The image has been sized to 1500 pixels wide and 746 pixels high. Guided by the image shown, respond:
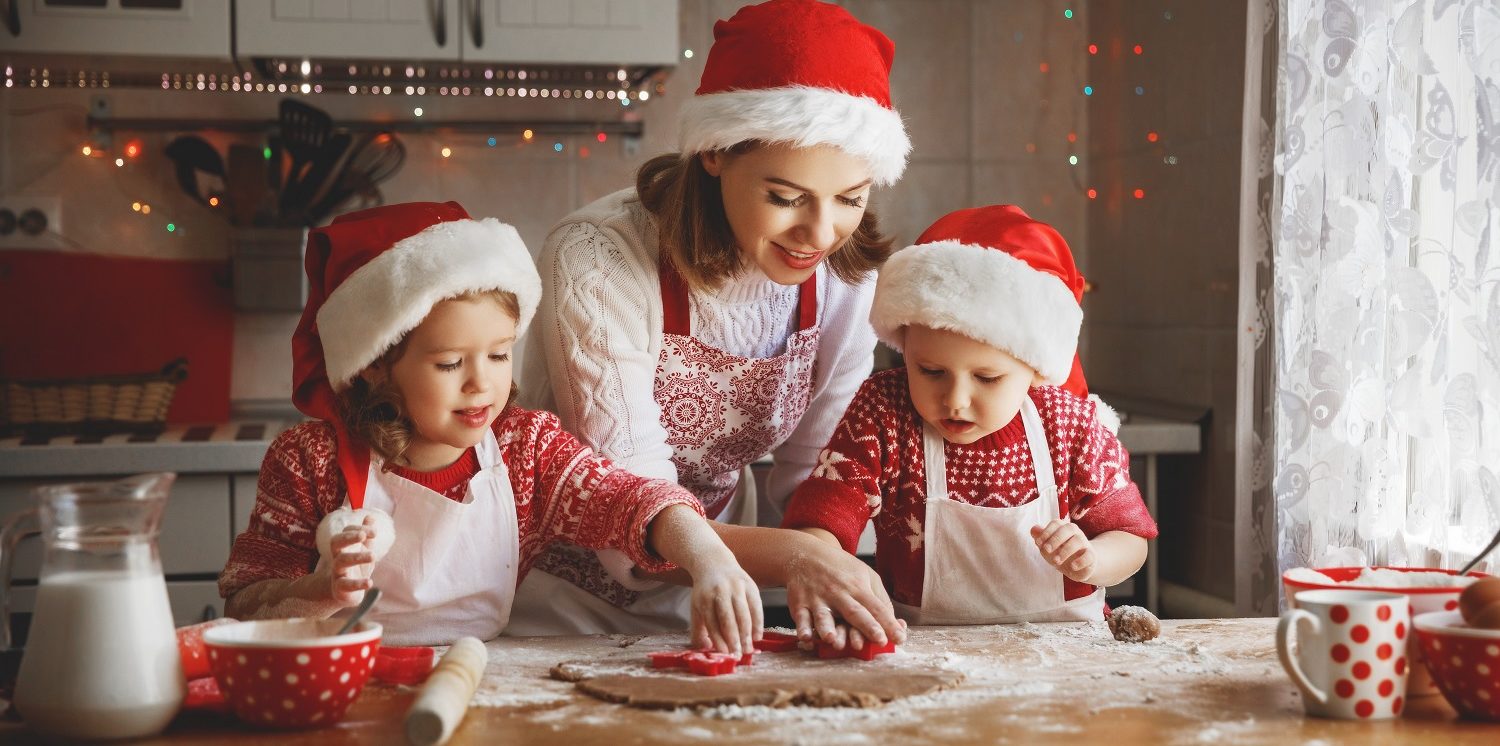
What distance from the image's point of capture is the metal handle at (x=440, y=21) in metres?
2.44

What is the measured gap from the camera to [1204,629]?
1.24 meters

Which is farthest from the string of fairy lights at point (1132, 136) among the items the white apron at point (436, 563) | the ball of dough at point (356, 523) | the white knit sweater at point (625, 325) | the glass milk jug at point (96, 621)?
the glass milk jug at point (96, 621)

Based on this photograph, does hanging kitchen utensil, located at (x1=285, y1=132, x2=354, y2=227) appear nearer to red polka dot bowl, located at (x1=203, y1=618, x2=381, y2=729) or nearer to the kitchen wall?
the kitchen wall

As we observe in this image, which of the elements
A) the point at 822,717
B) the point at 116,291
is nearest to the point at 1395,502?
the point at 822,717

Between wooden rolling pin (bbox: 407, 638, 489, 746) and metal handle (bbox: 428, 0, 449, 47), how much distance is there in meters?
1.69

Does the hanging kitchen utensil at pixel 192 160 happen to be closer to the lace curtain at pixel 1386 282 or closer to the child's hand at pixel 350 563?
the child's hand at pixel 350 563

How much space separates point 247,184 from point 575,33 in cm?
74

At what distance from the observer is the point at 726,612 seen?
114 centimetres

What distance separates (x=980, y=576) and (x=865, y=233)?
1.47 ft

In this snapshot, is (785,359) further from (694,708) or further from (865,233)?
(694,708)

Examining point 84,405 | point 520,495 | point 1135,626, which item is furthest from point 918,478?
point 84,405

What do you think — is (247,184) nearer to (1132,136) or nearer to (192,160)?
(192,160)

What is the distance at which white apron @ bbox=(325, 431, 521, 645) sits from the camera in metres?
1.31

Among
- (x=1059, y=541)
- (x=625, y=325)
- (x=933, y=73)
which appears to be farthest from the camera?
(x=933, y=73)
